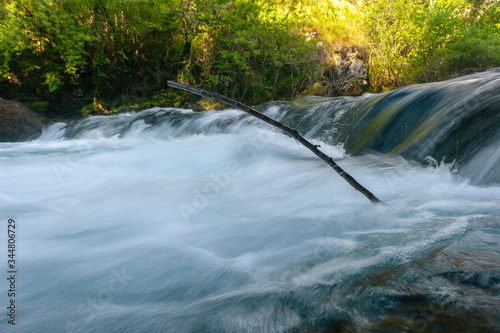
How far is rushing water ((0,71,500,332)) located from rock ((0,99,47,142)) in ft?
13.9

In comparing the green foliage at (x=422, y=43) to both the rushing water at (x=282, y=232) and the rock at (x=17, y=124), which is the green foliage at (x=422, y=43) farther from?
the rock at (x=17, y=124)

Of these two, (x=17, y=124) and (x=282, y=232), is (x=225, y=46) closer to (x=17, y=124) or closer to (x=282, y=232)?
(x=17, y=124)

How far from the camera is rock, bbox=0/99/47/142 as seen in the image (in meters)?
8.55

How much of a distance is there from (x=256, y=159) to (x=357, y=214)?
2.31 metres

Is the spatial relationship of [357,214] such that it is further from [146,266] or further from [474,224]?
[146,266]

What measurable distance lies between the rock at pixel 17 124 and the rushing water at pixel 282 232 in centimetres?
424

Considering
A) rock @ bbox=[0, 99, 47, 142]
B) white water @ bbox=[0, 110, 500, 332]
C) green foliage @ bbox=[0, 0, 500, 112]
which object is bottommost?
rock @ bbox=[0, 99, 47, 142]

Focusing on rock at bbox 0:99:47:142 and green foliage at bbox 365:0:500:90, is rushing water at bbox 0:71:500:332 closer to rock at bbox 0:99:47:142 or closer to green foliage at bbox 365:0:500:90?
rock at bbox 0:99:47:142

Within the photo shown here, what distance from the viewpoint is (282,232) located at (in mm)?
2393

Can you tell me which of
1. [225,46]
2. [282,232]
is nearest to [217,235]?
[282,232]

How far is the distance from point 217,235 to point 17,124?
8836 millimetres

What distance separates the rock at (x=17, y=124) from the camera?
8.55 metres

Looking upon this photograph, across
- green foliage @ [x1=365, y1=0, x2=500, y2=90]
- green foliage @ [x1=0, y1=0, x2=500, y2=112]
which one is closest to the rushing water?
green foliage @ [x1=0, y1=0, x2=500, y2=112]

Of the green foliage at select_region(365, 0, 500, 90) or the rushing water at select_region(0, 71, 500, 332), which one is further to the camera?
the green foliage at select_region(365, 0, 500, 90)
